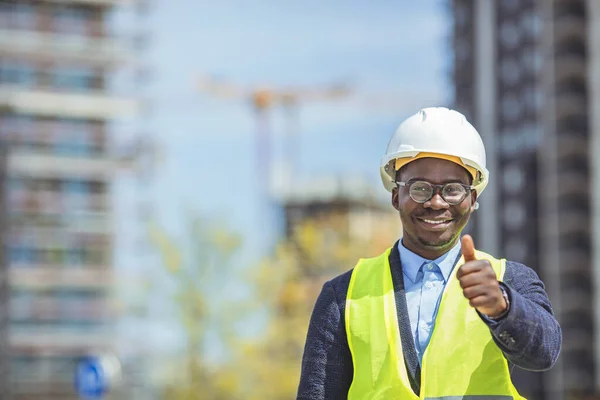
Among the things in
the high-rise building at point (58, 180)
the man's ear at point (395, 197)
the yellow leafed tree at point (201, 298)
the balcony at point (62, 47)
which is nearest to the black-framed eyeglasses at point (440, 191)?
the man's ear at point (395, 197)

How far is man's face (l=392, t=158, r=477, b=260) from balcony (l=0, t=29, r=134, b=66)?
55.2 metres

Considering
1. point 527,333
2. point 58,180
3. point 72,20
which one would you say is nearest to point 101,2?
point 72,20

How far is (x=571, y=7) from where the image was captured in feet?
251

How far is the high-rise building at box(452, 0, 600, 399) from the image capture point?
2889 inches

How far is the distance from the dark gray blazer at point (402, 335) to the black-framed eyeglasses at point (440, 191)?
23cm

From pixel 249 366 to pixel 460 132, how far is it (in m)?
43.0

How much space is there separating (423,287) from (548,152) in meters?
74.1

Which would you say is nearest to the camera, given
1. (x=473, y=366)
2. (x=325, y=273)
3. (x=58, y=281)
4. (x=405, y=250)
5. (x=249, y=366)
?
(x=473, y=366)

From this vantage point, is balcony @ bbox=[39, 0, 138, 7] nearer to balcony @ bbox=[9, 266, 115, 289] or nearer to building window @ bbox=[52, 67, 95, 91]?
building window @ bbox=[52, 67, 95, 91]

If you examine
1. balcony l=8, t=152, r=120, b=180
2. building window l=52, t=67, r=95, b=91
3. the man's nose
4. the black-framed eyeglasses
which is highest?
building window l=52, t=67, r=95, b=91

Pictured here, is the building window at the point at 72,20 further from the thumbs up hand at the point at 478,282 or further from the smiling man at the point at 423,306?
the thumbs up hand at the point at 478,282

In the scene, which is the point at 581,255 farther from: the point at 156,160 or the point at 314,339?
the point at 314,339

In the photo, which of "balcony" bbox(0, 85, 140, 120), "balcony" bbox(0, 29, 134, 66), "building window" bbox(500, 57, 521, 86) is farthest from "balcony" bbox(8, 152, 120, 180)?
"building window" bbox(500, 57, 521, 86)

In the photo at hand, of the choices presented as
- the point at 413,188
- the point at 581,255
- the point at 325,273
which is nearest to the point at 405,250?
the point at 413,188
